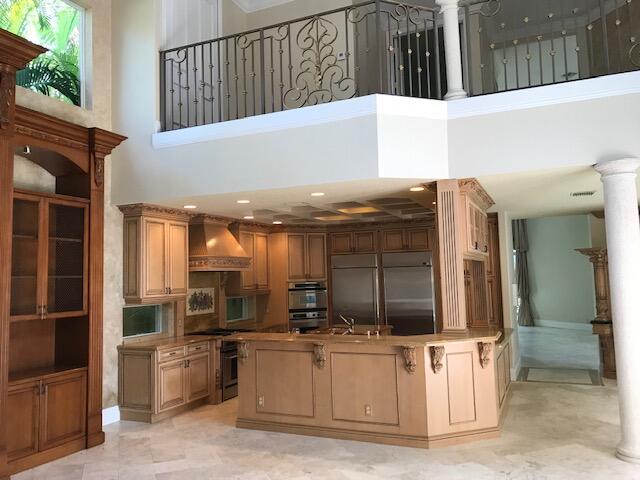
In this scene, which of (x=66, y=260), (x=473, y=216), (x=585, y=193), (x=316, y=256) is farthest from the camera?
(x=316, y=256)

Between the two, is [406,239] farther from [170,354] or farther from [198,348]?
[170,354]

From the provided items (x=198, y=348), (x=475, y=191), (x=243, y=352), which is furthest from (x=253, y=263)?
(x=475, y=191)

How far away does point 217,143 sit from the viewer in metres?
5.35

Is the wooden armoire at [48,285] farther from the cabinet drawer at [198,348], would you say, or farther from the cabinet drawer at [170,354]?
the cabinet drawer at [198,348]

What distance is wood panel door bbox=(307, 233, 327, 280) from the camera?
347 inches

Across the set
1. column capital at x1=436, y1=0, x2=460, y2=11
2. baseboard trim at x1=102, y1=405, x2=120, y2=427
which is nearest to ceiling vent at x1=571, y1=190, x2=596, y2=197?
column capital at x1=436, y1=0, x2=460, y2=11

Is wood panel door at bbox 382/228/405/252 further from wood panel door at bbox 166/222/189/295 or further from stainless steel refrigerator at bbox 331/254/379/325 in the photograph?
wood panel door at bbox 166/222/189/295

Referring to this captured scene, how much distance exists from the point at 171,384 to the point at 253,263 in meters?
2.78

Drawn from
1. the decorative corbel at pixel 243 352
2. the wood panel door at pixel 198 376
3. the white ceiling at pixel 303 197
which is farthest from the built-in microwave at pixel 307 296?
the decorative corbel at pixel 243 352

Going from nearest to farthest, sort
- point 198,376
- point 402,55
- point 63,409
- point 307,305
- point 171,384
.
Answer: point 63,409 < point 171,384 < point 198,376 < point 402,55 < point 307,305

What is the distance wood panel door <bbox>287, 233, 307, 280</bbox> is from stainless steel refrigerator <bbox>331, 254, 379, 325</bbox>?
56 cm

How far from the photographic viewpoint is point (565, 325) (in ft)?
45.3

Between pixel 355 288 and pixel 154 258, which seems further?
pixel 355 288

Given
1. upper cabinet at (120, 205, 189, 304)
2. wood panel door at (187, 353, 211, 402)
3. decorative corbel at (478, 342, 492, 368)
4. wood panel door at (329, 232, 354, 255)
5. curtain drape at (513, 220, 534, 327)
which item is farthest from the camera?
curtain drape at (513, 220, 534, 327)
